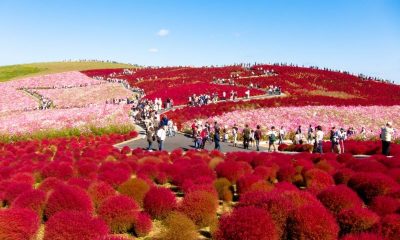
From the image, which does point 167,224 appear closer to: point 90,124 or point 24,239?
point 24,239

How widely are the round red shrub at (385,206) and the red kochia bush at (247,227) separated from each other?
2591 mm

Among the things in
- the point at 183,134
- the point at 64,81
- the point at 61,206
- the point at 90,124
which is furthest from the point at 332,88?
the point at 61,206

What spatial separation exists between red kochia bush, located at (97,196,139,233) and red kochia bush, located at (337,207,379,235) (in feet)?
12.7

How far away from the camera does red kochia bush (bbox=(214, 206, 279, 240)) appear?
19.8ft

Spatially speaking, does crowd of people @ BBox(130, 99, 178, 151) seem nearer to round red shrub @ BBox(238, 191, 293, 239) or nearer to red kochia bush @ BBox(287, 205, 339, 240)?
round red shrub @ BBox(238, 191, 293, 239)

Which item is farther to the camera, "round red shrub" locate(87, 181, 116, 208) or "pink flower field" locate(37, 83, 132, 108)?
"pink flower field" locate(37, 83, 132, 108)

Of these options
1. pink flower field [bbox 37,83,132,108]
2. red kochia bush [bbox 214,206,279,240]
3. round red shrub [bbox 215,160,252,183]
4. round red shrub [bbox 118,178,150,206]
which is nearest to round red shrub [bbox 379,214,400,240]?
red kochia bush [bbox 214,206,279,240]

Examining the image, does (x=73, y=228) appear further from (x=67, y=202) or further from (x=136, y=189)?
(x=136, y=189)

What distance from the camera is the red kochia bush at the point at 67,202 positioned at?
336 inches

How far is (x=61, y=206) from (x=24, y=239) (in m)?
1.43

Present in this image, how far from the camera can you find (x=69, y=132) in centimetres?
3183

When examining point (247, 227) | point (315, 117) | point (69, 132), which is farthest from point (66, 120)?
point (247, 227)

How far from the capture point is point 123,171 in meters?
12.0

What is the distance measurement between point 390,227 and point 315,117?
28640 millimetres
